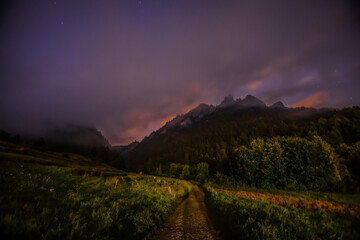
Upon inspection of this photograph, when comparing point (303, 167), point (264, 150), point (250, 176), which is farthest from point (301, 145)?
point (250, 176)

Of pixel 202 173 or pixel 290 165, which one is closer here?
pixel 290 165

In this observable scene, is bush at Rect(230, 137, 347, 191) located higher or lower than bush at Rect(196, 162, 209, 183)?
higher

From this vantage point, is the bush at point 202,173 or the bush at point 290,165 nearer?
the bush at point 290,165

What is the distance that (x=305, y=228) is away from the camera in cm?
582

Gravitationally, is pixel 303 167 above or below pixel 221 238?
above

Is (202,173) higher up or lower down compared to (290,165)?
lower down

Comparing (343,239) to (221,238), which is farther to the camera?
(221,238)

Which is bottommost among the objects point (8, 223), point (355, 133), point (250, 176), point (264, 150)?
point (250, 176)

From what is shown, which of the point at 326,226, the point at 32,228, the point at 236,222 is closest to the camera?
the point at 32,228

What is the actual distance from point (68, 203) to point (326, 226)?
36.6ft

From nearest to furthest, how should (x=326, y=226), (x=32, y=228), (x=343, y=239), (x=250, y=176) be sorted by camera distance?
(x=32, y=228), (x=343, y=239), (x=326, y=226), (x=250, y=176)

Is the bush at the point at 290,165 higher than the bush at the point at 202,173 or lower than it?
higher

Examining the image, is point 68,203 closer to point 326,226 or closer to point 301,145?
point 326,226

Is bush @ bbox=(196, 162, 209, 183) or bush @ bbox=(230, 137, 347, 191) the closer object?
bush @ bbox=(230, 137, 347, 191)
